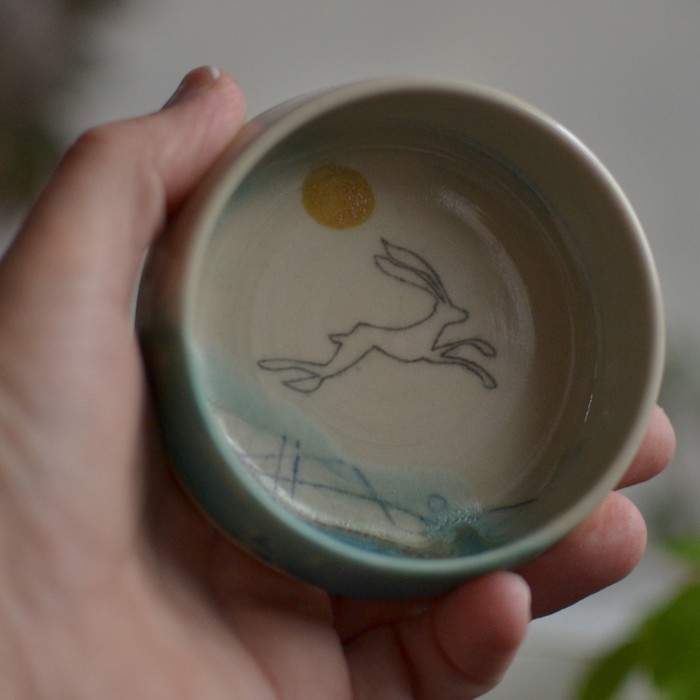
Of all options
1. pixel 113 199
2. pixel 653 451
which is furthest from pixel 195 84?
pixel 653 451

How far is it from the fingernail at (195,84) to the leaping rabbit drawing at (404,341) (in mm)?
144

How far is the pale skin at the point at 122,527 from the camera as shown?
0.46 metres

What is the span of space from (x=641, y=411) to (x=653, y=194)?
1.54 ft

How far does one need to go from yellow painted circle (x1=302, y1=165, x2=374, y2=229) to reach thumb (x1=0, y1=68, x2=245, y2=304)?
6 cm

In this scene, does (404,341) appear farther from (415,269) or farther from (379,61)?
(379,61)

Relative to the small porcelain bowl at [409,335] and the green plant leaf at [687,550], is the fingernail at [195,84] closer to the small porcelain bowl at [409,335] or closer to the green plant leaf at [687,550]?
the small porcelain bowl at [409,335]

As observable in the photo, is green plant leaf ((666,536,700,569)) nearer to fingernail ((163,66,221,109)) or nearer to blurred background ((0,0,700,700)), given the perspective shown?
blurred background ((0,0,700,700))

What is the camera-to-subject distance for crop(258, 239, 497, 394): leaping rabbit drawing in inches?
21.1

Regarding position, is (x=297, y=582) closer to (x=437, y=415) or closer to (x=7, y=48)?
(x=437, y=415)

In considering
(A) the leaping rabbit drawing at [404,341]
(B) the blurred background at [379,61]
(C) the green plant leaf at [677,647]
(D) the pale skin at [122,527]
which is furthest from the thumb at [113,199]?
(C) the green plant leaf at [677,647]

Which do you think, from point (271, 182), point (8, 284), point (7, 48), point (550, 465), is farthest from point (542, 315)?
point (7, 48)

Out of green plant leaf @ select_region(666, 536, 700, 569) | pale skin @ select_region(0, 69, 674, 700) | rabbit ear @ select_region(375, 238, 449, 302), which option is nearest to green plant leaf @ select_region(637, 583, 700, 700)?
green plant leaf @ select_region(666, 536, 700, 569)

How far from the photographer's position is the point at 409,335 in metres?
0.56

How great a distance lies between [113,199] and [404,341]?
20 centimetres
